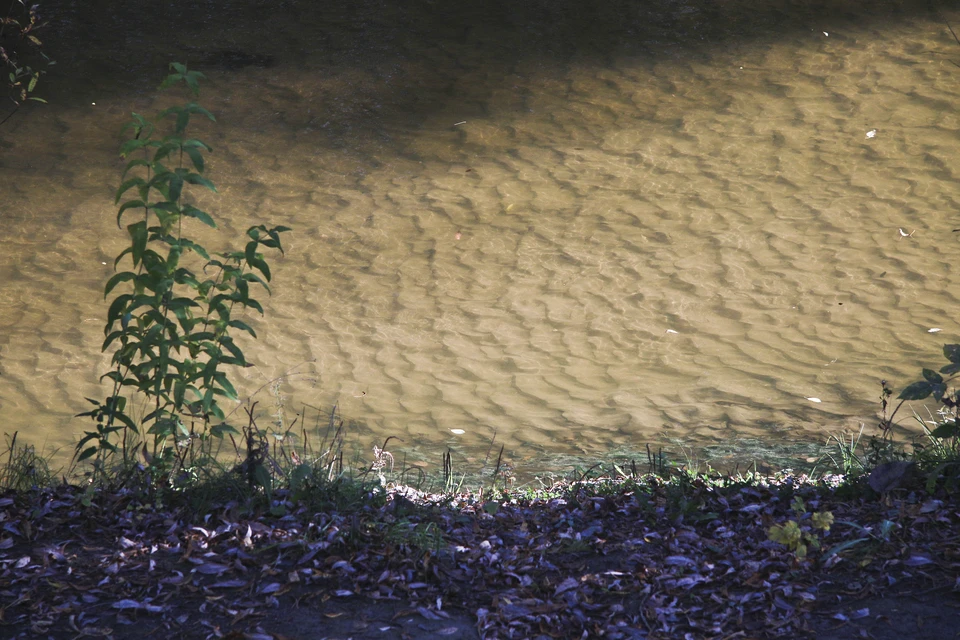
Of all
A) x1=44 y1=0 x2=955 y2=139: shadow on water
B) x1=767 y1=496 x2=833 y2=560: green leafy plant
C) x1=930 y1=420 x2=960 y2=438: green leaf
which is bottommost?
x1=767 y1=496 x2=833 y2=560: green leafy plant

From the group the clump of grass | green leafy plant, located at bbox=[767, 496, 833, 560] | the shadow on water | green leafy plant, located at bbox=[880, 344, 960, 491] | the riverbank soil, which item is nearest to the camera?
the riverbank soil

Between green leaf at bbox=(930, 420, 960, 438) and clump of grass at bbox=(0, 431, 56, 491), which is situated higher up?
green leaf at bbox=(930, 420, 960, 438)

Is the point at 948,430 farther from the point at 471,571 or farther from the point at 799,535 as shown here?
the point at 471,571

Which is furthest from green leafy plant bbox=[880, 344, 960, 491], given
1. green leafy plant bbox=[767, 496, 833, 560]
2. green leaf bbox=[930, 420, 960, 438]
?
green leafy plant bbox=[767, 496, 833, 560]

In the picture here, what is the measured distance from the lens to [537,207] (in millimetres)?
6367

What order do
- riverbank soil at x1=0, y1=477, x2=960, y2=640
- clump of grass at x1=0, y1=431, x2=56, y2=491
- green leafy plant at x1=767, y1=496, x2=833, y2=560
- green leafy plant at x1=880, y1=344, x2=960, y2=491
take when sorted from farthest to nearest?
1. clump of grass at x1=0, y1=431, x2=56, y2=491
2. green leafy plant at x1=880, y1=344, x2=960, y2=491
3. green leafy plant at x1=767, y1=496, x2=833, y2=560
4. riverbank soil at x1=0, y1=477, x2=960, y2=640

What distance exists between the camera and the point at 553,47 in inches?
335

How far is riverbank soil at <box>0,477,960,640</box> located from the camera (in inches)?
80.3

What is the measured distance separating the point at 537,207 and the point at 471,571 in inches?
170

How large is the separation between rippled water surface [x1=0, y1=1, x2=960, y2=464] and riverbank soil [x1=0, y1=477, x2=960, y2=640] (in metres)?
1.42

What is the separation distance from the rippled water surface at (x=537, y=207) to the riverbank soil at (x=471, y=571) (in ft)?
4.65

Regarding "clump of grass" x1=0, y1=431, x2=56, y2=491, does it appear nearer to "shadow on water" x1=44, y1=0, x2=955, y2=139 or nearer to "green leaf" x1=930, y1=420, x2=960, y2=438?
"green leaf" x1=930, y1=420, x2=960, y2=438

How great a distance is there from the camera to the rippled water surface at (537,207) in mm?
4469

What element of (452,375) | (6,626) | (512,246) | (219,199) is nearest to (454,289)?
(512,246)
